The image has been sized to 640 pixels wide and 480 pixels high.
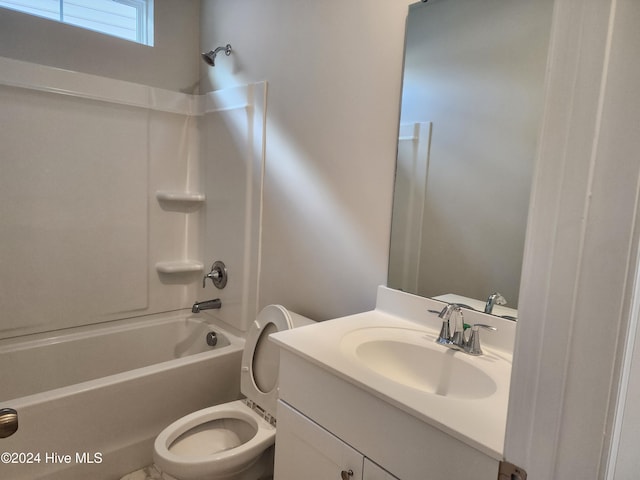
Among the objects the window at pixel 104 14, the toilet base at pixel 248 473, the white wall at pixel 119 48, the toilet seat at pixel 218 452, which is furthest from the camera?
the window at pixel 104 14

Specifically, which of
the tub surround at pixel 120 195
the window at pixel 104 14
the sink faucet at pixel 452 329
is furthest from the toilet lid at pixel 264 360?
the window at pixel 104 14

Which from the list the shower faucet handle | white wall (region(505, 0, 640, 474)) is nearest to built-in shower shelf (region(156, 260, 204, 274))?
the shower faucet handle

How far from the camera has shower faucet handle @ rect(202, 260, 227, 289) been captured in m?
2.33

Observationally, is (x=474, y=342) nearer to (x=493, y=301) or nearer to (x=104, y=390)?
(x=493, y=301)

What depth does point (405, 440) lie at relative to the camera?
882 millimetres

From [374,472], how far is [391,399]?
0.69 ft

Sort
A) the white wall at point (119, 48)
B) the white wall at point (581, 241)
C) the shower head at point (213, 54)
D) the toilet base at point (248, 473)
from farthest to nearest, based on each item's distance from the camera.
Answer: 1. the shower head at point (213, 54)
2. the white wall at point (119, 48)
3. the toilet base at point (248, 473)
4. the white wall at point (581, 241)

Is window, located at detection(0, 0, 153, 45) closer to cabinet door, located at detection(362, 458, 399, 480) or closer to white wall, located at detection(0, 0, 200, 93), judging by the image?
white wall, located at detection(0, 0, 200, 93)

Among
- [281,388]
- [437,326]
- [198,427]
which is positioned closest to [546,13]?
[437,326]

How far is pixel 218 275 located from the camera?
234 centimetres

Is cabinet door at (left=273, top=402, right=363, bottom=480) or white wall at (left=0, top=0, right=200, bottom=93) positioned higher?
white wall at (left=0, top=0, right=200, bottom=93)

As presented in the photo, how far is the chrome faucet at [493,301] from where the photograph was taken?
125cm

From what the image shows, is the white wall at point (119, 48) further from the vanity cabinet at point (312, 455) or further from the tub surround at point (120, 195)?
the vanity cabinet at point (312, 455)

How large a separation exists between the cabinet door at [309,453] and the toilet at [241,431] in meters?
0.24
